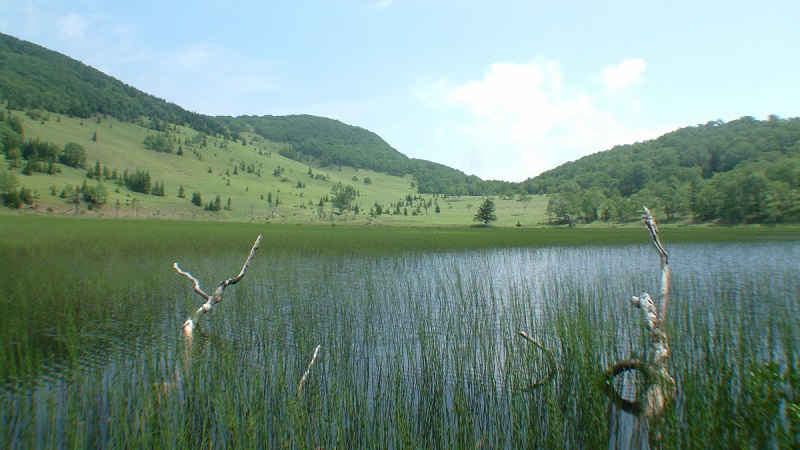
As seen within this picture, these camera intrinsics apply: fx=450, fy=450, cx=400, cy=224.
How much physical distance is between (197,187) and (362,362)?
110 metres

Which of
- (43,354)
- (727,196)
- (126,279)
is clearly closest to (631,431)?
(43,354)

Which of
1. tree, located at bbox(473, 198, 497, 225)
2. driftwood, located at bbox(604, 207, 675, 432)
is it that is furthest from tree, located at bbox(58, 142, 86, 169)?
driftwood, located at bbox(604, 207, 675, 432)

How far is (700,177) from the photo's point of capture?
103312 mm

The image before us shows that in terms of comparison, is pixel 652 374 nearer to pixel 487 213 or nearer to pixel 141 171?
pixel 487 213

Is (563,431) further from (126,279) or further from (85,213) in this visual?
(85,213)

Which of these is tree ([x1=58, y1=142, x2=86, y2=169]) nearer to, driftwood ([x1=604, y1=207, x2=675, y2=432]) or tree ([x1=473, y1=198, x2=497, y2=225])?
tree ([x1=473, y1=198, x2=497, y2=225])

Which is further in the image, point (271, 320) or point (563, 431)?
point (271, 320)

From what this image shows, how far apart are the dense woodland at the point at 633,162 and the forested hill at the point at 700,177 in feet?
0.60

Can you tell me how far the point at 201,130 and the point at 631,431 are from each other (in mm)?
201715

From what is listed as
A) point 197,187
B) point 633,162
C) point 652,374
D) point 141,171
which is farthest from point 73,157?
point 633,162

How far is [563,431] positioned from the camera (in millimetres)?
5789

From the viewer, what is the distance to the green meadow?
18.1 ft

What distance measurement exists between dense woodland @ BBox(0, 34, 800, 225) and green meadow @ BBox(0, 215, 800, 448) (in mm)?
58697

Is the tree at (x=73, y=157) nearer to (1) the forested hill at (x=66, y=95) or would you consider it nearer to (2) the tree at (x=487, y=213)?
(1) the forested hill at (x=66, y=95)
